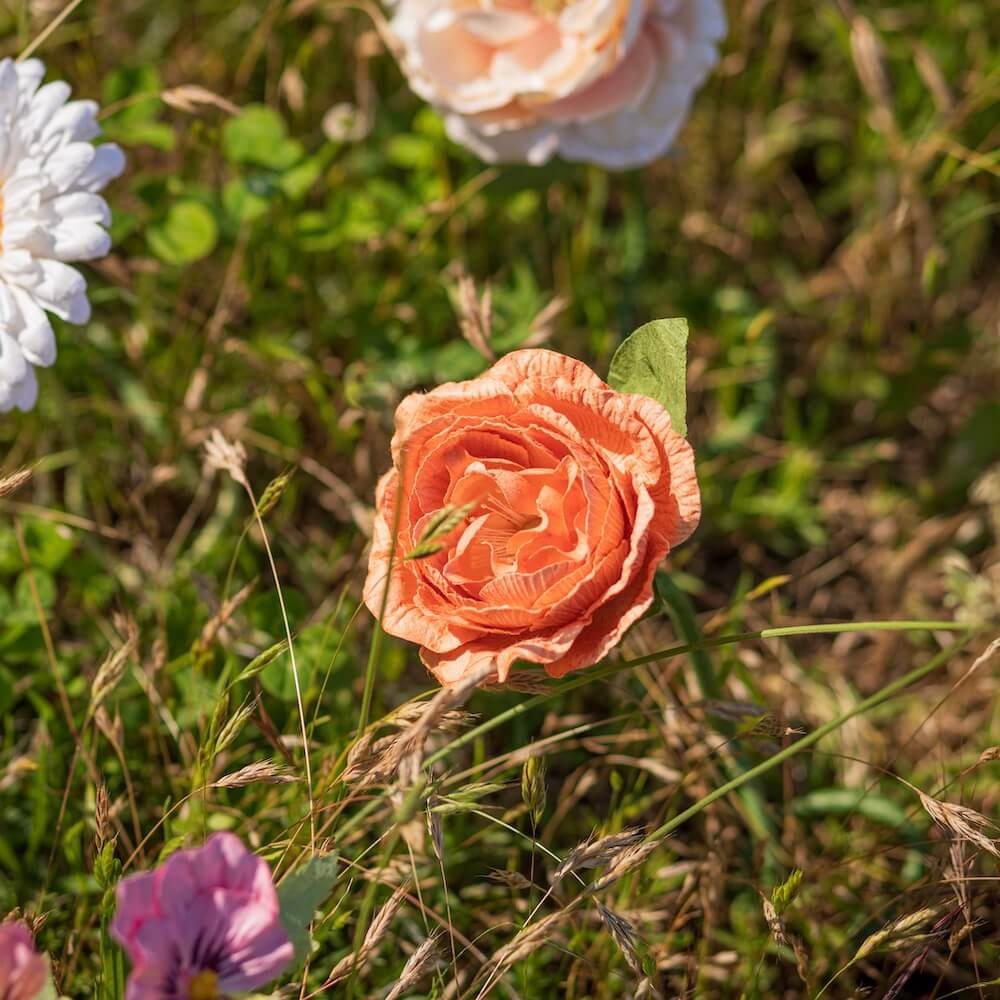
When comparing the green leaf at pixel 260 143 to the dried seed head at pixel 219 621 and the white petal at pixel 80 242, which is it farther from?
the dried seed head at pixel 219 621

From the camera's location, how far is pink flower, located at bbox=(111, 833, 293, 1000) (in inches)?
34.9

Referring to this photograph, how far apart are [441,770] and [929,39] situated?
5.94 feet

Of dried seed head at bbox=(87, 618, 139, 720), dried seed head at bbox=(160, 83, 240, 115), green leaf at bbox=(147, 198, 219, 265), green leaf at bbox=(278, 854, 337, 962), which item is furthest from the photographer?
green leaf at bbox=(147, 198, 219, 265)

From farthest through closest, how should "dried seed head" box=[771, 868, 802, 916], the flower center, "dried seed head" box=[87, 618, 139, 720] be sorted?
1. "dried seed head" box=[87, 618, 139, 720]
2. "dried seed head" box=[771, 868, 802, 916]
3. the flower center

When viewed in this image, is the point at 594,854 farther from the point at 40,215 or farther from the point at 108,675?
the point at 40,215

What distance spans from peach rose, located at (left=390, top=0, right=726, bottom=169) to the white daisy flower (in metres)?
0.48

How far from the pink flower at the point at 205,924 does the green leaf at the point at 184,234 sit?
108 centimetres

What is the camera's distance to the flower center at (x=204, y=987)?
882mm

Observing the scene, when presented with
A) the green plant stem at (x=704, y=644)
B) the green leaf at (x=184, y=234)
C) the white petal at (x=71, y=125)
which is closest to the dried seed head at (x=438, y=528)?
the green plant stem at (x=704, y=644)

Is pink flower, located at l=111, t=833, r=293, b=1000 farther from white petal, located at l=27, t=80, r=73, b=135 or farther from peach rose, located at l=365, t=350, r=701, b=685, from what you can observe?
white petal, located at l=27, t=80, r=73, b=135

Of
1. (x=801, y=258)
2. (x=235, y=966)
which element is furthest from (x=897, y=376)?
(x=235, y=966)

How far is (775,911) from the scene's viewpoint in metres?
1.14

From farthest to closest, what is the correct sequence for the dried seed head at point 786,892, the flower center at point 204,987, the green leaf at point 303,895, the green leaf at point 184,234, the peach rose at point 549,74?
the green leaf at point 184,234 → the peach rose at point 549,74 → the dried seed head at point 786,892 → the green leaf at point 303,895 → the flower center at point 204,987

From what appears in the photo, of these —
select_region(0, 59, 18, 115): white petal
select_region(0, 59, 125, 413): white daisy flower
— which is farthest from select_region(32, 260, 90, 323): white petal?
select_region(0, 59, 18, 115): white petal
